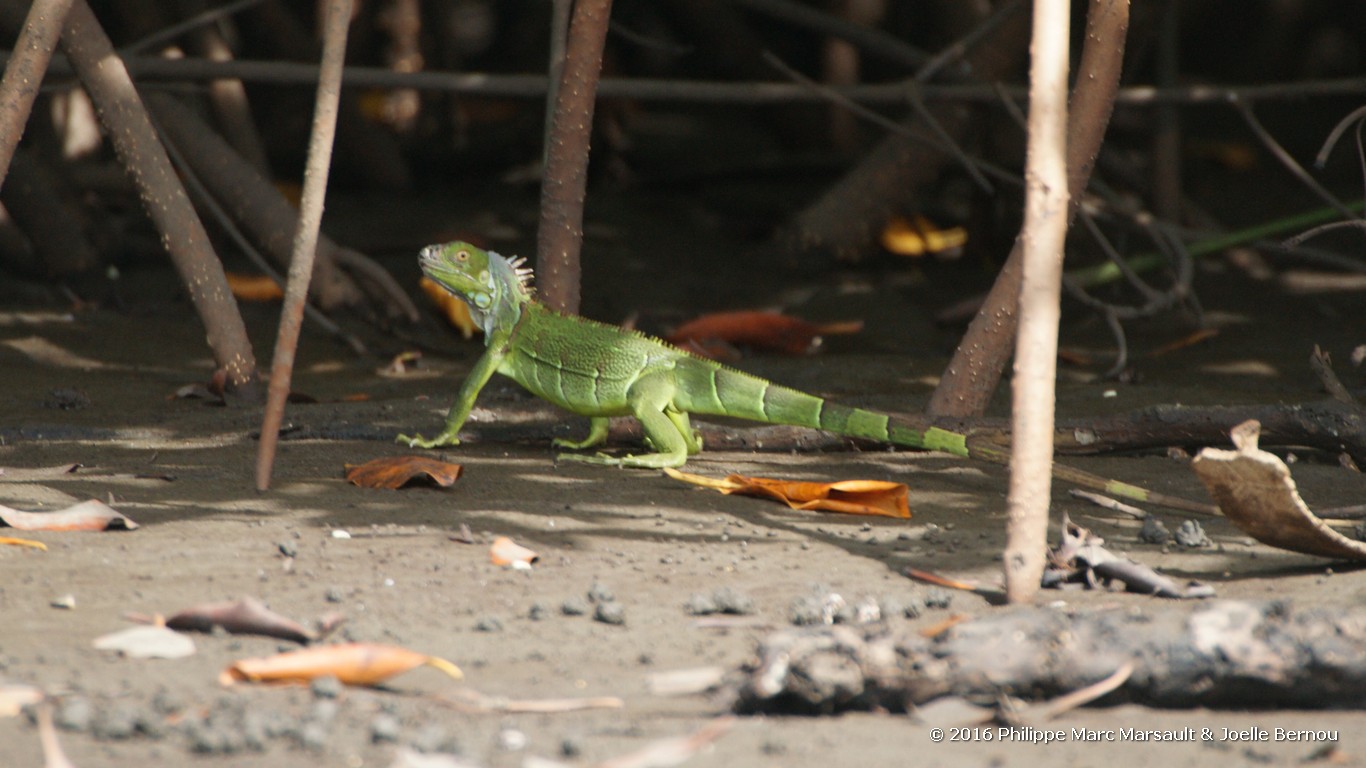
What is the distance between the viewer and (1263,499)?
3123 millimetres

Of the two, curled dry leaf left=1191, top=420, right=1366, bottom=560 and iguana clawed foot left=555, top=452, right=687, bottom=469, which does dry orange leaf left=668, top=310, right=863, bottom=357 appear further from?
curled dry leaf left=1191, top=420, right=1366, bottom=560

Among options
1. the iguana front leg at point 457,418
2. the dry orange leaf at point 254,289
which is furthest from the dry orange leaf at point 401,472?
the dry orange leaf at point 254,289

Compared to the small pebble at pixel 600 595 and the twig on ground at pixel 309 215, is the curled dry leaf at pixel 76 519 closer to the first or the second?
the twig on ground at pixel 309 215

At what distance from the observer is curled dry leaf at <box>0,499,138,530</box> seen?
3.43 meters

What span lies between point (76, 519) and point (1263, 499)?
286 centimetres

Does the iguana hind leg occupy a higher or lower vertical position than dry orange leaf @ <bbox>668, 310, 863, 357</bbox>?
lower

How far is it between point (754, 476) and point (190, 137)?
3.84m

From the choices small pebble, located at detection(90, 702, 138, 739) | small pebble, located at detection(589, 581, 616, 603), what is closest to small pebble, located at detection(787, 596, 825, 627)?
small pebble, located at detection(589, 581, 616, 603)

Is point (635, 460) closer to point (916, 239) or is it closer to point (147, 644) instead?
point (147, 644)

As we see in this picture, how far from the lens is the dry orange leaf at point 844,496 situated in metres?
3.95

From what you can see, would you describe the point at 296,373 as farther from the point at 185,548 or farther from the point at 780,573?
the point at 780,573

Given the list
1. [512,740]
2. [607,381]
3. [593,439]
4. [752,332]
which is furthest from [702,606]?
[752,332]

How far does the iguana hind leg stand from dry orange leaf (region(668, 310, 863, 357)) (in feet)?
5.98

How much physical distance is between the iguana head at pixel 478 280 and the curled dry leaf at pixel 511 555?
5.39 feet
